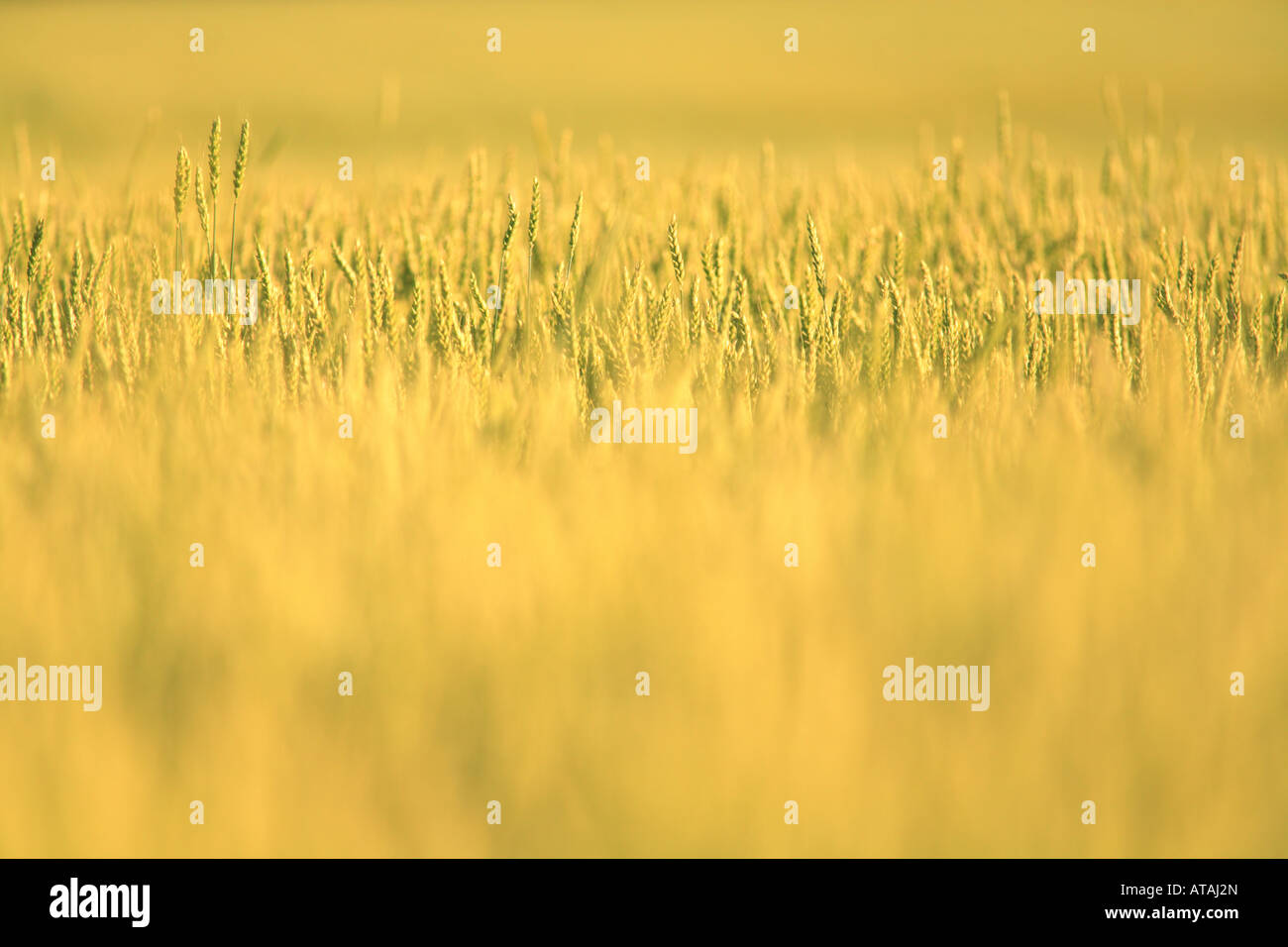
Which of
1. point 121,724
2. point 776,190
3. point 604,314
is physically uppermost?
point 776,190

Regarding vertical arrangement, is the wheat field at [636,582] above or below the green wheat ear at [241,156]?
below

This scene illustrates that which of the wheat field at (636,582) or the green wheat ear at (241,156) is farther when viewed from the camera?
the green wheat ear at (241,156)

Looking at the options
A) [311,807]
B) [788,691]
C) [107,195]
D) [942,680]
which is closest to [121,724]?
[311,807]

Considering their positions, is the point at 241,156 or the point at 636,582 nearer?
the point at 636,582

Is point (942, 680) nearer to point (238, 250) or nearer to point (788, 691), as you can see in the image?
point (788, 691)

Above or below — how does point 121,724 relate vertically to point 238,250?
below

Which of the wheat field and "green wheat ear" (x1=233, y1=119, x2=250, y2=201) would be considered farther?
"green wheat ear" (x1=233, y1=119, x2=250, y2=201)

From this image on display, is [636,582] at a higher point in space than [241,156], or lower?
lower

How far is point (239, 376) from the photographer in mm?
2422

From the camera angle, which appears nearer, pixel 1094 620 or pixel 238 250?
pixel 1094 620

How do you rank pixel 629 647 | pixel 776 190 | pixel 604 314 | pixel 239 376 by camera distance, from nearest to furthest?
pixel 629 647 → pixel 239 376 → pixel 604 314 → pixel 776 190

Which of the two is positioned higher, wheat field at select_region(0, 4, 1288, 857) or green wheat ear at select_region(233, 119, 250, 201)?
green wheat ear at select_region(233, 119, 250, 201)
